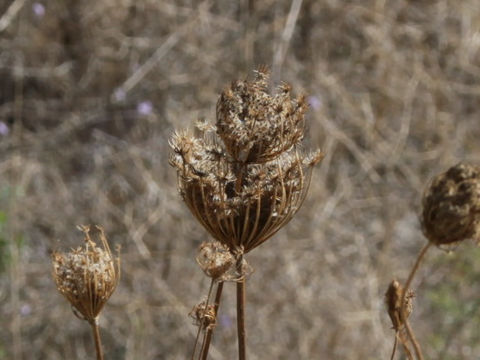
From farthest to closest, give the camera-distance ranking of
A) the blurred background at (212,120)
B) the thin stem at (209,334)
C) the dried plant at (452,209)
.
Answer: the blurred background at (212,120), the thin stem at (209,334), the dried plant at (452,209)

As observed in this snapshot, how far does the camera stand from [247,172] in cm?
143

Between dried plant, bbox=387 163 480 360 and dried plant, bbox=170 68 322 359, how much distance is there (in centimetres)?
24

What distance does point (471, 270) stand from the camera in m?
5.41

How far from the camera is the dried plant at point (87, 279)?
1.47 meters

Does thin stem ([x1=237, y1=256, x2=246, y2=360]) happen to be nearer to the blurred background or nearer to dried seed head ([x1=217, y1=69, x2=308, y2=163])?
dried seed head ([x1=217, y1=69, x2=308, y2=163])

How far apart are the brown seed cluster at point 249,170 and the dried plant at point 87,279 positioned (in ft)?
0.70

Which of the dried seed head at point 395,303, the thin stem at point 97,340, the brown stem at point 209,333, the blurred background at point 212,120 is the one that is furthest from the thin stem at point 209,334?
the blurred background at point 212,120

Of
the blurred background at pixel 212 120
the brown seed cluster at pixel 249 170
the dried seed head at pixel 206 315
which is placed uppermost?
the blurred background at pixel 212 120

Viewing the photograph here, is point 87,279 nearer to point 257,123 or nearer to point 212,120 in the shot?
point 257,123

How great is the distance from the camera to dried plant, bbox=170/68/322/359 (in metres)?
1.38

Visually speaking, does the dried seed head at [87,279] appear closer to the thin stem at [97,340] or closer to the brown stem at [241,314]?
the thin stem at [97,340]

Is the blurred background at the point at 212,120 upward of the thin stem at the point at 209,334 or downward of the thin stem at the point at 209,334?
upward

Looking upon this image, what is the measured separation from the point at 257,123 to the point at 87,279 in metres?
0.45

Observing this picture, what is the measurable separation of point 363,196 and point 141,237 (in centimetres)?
182
